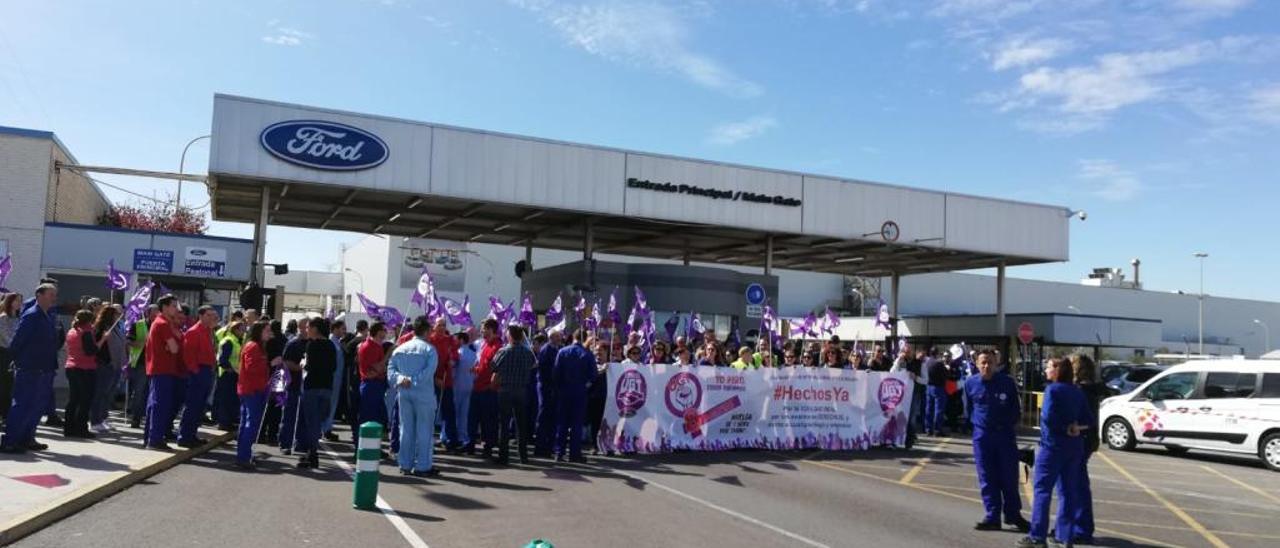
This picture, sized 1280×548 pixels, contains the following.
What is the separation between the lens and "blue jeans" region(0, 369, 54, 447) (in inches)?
393

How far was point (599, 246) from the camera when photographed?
1412 inches

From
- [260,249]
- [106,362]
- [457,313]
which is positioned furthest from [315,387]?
[260,249]

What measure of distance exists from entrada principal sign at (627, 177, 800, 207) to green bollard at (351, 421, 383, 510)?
56.3 feet

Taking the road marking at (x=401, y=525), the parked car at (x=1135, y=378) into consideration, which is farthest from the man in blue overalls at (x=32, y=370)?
the parked car at (x=1135, y=378)

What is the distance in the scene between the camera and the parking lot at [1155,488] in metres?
9.45

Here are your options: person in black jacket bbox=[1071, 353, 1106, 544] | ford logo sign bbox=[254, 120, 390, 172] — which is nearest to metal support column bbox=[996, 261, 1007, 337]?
ford logo sign bbox=[254, 120, 390, 172]

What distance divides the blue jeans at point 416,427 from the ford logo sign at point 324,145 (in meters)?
12.6

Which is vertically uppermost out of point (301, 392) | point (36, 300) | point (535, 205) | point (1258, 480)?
point (535, 205)

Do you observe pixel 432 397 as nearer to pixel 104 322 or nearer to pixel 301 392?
pixel 301 392

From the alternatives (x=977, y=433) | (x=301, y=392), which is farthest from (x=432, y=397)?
(x=977, y=433)

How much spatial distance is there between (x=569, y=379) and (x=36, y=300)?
647 centimetres

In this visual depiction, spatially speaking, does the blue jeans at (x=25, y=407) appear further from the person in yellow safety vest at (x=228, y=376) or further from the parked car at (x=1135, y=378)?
the parked car at (x=1135, y=378)

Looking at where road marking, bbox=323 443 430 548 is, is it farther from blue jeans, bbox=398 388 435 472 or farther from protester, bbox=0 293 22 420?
protester, bbox=0 293 22 420

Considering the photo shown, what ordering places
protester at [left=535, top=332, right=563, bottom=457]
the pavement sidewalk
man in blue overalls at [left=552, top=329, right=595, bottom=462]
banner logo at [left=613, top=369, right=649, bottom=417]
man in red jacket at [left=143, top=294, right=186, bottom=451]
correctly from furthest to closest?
banner logo at [left=613, top=369, right=649, bottom=417]
protester at [left=535, top=332, right=563, bottom=457]
man in blue overalls at [left=552, top=329, right=595, bottom=462]
man in red jacket at [left=143, top=294, right=186, bottom=451]
the pavement sidewalk
